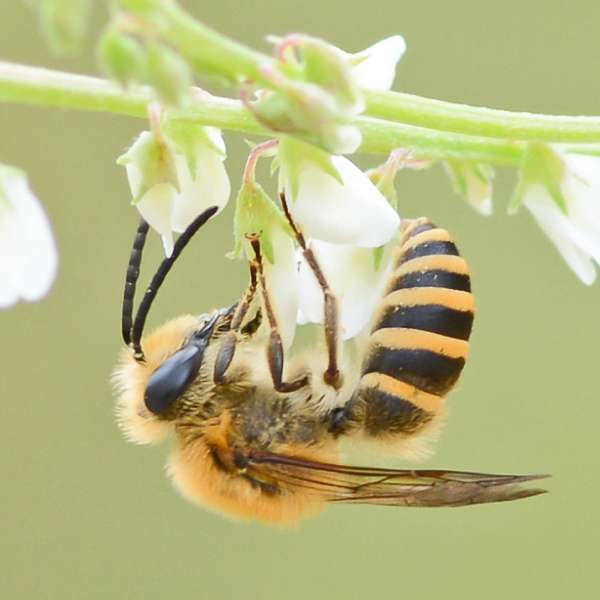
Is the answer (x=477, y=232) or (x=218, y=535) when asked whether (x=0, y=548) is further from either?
(x=477, y=232)

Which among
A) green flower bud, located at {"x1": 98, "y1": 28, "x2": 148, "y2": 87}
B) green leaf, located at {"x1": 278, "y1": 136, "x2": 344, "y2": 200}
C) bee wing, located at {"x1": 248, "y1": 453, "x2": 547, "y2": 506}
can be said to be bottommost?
bee wing, located at {"x1": 248, "y1": 453, "x2": 547, "y2": 506}

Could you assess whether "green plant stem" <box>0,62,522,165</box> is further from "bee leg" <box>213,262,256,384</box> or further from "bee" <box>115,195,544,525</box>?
"bee leg" <box>213,262,256,384</box>

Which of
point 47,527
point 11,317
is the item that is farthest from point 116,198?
point 47,527

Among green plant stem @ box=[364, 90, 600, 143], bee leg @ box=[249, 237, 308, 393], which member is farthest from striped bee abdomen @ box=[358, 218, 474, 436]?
green plant stem @ box=[364, 90, 600, 143]

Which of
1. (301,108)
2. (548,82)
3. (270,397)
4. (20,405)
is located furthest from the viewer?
(20,405)

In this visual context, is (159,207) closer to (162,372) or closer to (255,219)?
(255,219)

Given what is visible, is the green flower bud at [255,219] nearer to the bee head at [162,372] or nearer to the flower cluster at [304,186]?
the flower cluster at [304,186]

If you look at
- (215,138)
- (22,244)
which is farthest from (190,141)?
(22,244)
